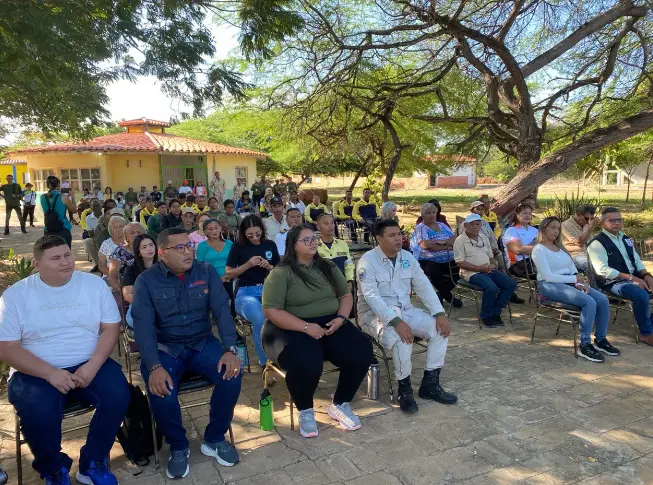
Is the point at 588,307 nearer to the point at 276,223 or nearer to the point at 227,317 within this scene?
the point at 227,317

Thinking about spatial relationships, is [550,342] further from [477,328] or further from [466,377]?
[466,377]

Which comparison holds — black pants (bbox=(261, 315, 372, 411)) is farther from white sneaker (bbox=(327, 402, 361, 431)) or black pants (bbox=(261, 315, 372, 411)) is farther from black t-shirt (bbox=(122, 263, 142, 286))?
black t-shirt (bbox=(122, 263, 142, 286))

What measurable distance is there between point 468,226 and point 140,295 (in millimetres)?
3784

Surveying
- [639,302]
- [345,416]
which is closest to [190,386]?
[345,416]

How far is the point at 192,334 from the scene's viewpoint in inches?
130

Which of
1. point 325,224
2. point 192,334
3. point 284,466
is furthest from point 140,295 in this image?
point 325,224

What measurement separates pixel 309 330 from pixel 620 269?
359 cm

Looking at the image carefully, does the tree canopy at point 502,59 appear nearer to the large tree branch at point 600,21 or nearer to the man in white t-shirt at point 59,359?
the large tree branch at point 600,21

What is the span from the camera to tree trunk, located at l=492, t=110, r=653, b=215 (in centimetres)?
800

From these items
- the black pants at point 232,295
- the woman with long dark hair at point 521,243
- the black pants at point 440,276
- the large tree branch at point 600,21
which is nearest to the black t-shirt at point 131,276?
the black pants at point 232,295

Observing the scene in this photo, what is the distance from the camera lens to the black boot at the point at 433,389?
3.77m

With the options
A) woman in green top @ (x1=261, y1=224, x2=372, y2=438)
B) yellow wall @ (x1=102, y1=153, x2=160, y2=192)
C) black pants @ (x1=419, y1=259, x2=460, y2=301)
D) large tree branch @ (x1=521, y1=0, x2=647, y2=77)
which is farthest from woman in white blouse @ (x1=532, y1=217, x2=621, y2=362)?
yellow wall @ (x1=102, y1=153, x2=160, y2=192)

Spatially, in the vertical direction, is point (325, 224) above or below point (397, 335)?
above

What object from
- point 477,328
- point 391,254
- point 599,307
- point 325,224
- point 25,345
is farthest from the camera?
point 477,328
